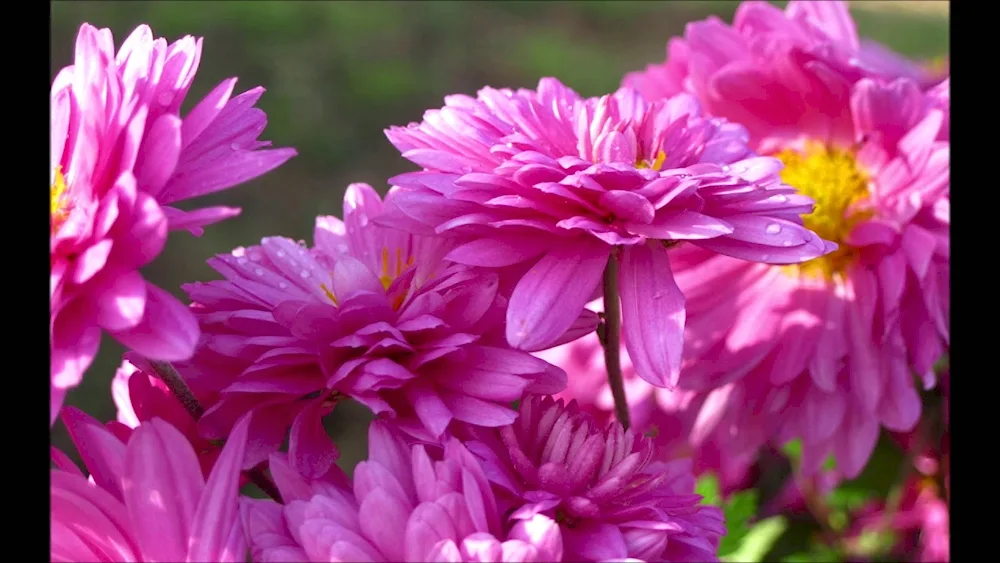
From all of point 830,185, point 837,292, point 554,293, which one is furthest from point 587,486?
point 830,185

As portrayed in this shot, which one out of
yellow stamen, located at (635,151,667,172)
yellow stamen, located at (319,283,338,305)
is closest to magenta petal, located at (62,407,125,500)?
yellow stamen, located at (319,283,338,305)

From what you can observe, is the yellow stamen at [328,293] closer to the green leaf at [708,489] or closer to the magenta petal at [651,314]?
the magenta petal at [651,314]

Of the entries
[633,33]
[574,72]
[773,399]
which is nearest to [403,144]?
[773,399]

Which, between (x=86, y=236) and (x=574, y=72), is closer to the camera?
(x=86, y=236)

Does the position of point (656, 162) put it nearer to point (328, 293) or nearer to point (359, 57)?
point (328, 293)

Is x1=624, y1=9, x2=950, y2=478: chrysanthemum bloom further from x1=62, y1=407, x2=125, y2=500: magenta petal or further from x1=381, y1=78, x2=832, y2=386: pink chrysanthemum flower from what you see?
x1=62, y1=407, x2=125, y2=500: magenta petal
